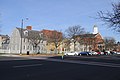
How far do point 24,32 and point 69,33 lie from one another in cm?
1806

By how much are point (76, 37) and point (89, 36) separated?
12872mm

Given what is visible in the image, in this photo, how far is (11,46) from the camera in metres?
85.1

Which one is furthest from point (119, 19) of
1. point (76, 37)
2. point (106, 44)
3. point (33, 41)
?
point (106, 44)

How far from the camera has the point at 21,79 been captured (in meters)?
11.0

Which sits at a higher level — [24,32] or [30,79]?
[24,32]

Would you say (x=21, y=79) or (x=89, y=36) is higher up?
(x=89, y=36)

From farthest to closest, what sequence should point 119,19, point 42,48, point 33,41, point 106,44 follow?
point 106,44 < point 42,48 < point 33,41 < point 119,19

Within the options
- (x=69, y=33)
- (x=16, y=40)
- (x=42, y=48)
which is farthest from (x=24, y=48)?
(x=69, y=33)

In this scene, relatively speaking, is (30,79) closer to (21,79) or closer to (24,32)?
(21,79)

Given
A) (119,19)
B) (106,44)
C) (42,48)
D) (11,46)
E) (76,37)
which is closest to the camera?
(119,19)

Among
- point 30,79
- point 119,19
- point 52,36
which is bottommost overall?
point 30,79

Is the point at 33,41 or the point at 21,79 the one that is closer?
the point at 21,79

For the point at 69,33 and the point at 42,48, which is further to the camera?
the point at 42,48

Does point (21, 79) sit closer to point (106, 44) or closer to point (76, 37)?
point (76, 37)
